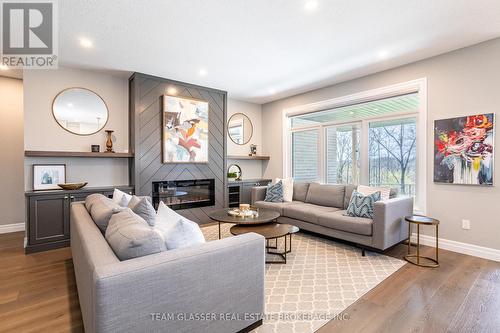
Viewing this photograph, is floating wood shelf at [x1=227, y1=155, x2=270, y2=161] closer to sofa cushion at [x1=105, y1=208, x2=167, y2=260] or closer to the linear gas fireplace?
the linear gas fireplace

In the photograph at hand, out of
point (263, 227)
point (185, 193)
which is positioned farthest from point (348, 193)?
point (185, 193)

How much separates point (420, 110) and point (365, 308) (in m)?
2.97

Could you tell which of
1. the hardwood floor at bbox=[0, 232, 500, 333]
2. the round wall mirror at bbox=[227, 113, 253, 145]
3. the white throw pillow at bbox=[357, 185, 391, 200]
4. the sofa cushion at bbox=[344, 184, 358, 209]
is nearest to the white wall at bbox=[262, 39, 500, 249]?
the hardwood floor at bbox=[0, 232, 500, 333]

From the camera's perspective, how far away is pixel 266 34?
9.66 feet

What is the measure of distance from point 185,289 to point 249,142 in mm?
4955

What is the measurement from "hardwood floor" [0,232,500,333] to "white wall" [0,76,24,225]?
69.0 inches

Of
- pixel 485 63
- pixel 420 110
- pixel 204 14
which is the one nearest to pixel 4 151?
pixel 204 14

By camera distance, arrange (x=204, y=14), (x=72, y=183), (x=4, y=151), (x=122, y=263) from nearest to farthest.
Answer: (x=122, y=263)
(x=204, y=14)
(x=72, y=183)
(x=4, y=151)

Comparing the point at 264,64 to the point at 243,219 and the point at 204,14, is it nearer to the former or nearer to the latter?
the point at 204,14

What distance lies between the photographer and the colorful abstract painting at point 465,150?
3090 millimetres

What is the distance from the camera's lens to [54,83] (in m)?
3.81

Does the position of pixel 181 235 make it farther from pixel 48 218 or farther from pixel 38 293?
pixel 48 218

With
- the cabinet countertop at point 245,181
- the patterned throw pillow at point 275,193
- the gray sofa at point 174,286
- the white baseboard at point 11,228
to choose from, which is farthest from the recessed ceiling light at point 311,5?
the white baseboard at point 11,228

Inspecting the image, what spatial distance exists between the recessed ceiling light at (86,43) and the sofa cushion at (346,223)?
3842 mm
